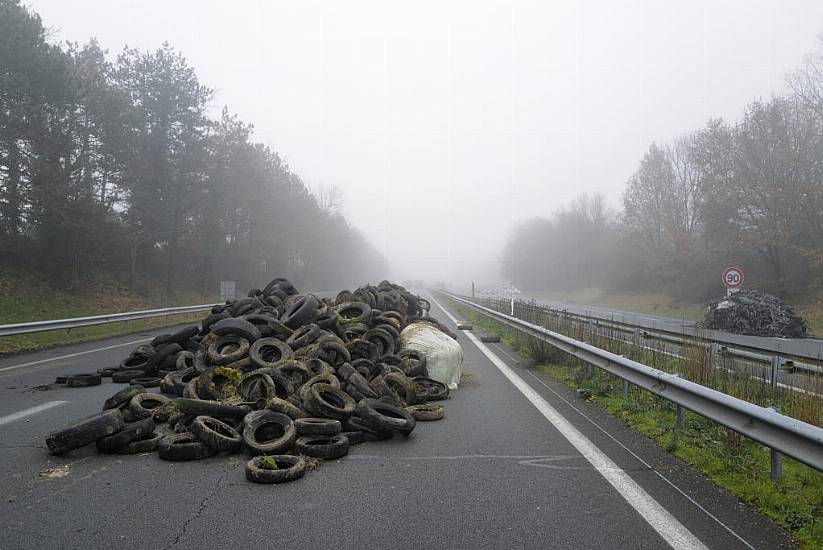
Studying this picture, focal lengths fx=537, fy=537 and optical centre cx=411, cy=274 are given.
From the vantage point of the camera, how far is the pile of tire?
503 centimetres

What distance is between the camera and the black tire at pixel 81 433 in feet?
16.2

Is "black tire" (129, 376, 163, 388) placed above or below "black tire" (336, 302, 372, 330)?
below

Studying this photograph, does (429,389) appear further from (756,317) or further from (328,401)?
(756,317)

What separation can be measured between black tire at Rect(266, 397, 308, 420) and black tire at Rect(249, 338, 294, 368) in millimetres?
1755

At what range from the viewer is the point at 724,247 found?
3225 cm

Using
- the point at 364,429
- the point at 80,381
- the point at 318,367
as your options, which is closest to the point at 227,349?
the point at 318,367

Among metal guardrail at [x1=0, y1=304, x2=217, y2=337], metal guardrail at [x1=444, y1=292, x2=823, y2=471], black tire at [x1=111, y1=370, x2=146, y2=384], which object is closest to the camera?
metal guardrail at [x1=444, y1=292, x2=823, y2=471]

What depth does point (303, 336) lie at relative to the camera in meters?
8.68

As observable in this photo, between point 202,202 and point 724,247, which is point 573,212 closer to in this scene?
point 724,247

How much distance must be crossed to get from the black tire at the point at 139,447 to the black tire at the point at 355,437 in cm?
182

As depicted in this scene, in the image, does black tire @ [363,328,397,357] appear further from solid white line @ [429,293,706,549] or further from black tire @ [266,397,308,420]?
black tire @ [266,397,308,420]

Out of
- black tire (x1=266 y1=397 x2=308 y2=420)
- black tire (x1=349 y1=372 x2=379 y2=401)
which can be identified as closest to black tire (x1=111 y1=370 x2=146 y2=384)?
black tire (x1=349 y1=372 x2=379 y2=401)

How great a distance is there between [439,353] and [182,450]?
15.3ft

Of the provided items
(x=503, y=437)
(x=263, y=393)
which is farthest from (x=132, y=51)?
(x=503, y=437)
